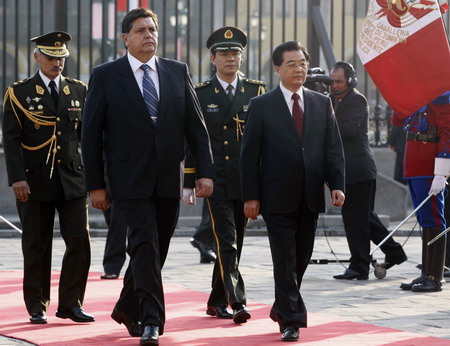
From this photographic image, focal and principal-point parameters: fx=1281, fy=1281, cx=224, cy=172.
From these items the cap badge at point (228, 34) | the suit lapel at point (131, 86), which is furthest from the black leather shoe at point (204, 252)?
the suit lapel at point (131, 86)

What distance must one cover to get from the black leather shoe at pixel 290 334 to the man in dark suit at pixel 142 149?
66 cm

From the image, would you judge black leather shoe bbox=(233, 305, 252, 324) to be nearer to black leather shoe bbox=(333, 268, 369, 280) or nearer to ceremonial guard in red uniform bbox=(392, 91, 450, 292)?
ceremonial guard in red uniform bbox=(392, 91, 450, 292)

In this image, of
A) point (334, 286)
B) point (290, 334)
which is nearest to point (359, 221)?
point (334, 286)

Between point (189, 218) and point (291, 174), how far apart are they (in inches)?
311

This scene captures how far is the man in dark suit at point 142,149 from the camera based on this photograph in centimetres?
644

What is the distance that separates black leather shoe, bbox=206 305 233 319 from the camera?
7.55 m

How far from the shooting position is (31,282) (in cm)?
740

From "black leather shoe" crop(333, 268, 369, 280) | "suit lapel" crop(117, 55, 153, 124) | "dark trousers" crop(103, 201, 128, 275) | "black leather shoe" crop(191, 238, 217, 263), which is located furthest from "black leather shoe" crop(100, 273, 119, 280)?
"suit lapel" crop(117, 55, 153, 124)

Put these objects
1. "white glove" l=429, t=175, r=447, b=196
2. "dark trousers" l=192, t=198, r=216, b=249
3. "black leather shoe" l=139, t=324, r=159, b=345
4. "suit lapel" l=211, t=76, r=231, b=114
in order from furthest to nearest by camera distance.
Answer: "dark trousers" l=192, t=198, r=216, b=249, "white glove" l=429, t=175, r=447, b=196, "suit lapel" l=211, t=76, r=231, b=114, "black leather shoe" l=139, t=324, r=159, b=345

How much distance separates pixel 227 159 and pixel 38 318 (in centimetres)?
146

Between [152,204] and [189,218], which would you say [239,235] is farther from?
[189,218]

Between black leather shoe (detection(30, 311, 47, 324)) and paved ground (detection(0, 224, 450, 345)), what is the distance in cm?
69

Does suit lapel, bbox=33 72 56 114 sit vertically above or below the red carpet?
above

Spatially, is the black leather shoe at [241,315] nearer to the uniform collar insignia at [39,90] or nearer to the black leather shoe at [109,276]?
the uniform collar insignia at [39,90]
